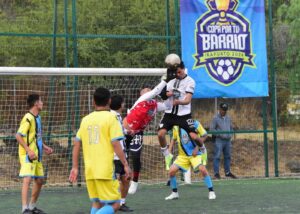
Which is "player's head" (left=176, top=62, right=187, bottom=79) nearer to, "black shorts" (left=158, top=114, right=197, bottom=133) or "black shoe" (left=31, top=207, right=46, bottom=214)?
"black shorts" (left=158, top=114, right=197, bottom=133)

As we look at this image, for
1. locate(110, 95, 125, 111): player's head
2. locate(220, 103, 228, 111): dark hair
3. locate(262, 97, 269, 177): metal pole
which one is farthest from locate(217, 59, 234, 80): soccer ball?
locate(110, 95, 125, 111): player's head

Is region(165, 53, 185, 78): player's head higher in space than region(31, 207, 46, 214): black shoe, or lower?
higher

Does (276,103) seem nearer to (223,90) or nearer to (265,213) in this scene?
(223,90)

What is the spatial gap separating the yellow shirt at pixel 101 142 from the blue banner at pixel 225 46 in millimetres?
8065

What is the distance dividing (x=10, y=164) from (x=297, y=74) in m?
7.28

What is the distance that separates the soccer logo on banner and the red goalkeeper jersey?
4169 millimetres

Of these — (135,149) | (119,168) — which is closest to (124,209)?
(119,168)

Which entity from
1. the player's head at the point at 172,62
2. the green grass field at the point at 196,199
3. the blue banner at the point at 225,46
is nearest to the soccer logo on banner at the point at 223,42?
the blue banner at the point at 225,46

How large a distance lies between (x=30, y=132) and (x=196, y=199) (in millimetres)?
3253

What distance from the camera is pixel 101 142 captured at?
7430mm

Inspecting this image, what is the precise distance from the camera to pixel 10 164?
577 inches

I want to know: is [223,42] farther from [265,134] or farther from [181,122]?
[181,122]

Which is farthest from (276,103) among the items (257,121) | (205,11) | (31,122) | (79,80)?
(31,122)

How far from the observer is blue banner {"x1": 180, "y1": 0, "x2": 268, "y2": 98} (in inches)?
Result: 608
